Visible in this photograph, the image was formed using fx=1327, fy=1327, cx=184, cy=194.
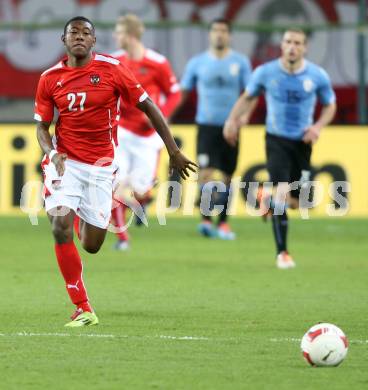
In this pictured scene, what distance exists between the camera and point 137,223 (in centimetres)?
1855

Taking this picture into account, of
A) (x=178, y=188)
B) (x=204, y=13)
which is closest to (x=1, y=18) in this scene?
(x=204, y=13)

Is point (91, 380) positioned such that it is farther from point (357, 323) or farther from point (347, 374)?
point (357, 323)

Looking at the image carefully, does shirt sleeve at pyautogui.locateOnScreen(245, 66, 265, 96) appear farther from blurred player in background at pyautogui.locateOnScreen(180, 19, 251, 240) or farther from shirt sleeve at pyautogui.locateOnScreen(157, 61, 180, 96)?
blurred player in background at pyautogui.locateOnScreen(180, 19, 251, 240)

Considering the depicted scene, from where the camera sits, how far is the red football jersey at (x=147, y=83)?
15.4 m

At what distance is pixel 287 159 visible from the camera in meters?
13.3

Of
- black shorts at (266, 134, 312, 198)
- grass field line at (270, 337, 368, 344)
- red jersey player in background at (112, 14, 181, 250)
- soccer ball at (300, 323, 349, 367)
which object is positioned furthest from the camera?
red jersey player in background at (112, 14, 181, 250)

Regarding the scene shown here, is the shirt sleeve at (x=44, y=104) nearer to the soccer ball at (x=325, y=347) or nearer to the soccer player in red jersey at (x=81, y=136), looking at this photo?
the soccer player in red jersey at (x=81, y=136)

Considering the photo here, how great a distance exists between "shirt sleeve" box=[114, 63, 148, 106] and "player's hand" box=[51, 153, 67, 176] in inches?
26.9

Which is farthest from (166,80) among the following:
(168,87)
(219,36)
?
(219,36)

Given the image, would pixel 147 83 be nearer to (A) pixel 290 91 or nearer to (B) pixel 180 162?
(A) pixel 290 91

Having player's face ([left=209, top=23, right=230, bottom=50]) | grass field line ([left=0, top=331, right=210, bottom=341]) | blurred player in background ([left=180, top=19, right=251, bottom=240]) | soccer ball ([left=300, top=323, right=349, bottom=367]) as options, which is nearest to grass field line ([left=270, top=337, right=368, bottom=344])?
grass field line ([left=0, top=331, right=210, bottom=341])

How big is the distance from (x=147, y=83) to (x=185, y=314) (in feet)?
20.0

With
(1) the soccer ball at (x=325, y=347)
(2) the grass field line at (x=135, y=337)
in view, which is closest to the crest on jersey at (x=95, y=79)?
(2) the grass field line at (x=135, y=337)

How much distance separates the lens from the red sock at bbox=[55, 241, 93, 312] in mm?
9086
